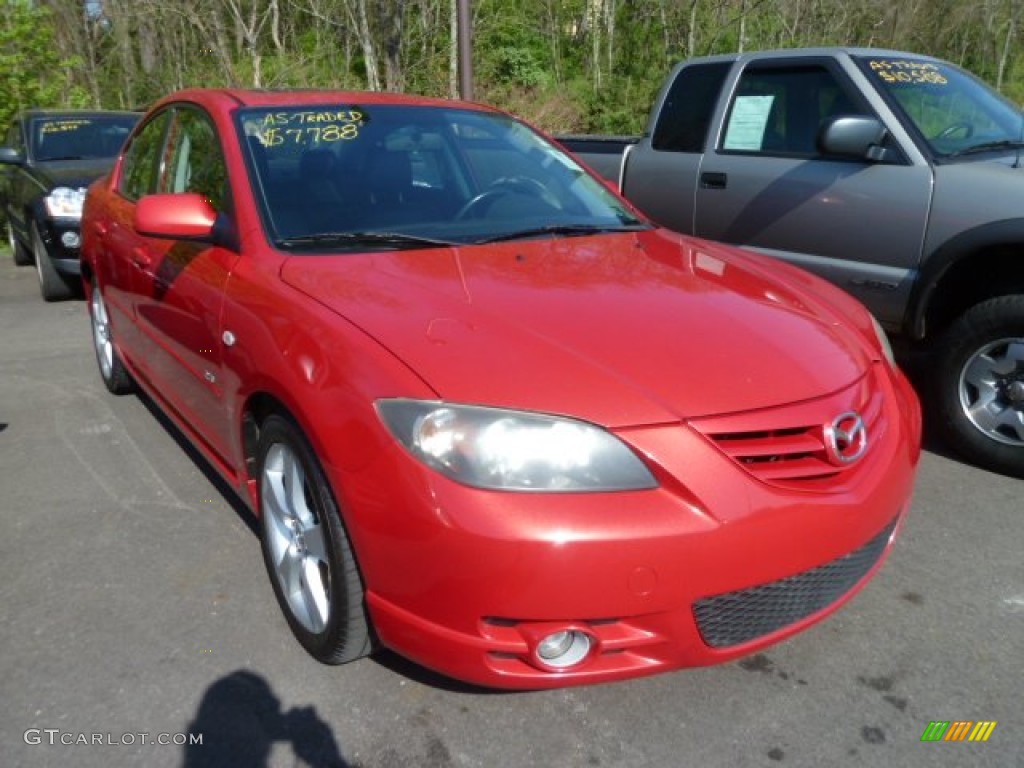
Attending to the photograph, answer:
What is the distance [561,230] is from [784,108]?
225 cm

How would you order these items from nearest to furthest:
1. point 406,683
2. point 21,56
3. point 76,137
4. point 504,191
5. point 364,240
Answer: point 406,683 < point 364,240 < point 504,191 < point 76,137 < point 21,56

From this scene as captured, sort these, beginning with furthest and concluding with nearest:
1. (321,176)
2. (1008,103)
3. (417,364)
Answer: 1. (1008,103)
2. (321,176)
3. (417,364)

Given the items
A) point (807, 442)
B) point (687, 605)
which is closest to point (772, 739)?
Result: point (687, 605)

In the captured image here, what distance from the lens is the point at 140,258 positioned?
3762 mm

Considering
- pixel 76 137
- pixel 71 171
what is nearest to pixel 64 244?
pixel 71 171

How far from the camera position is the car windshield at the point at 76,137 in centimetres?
852

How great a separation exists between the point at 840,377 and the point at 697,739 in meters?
1.02

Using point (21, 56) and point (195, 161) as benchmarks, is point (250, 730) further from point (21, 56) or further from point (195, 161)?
point (21, 56)

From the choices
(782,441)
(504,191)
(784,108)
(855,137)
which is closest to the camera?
(782,441)

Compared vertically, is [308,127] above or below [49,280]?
above

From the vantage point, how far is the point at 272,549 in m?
2.75

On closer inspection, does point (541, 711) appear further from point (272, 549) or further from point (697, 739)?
point (272, 549)

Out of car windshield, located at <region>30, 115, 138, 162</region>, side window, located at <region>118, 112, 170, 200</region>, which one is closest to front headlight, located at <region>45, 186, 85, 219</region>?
car windshield, located at <region>30, 115, 138, 162</region>

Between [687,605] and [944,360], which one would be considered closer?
[687,605]
